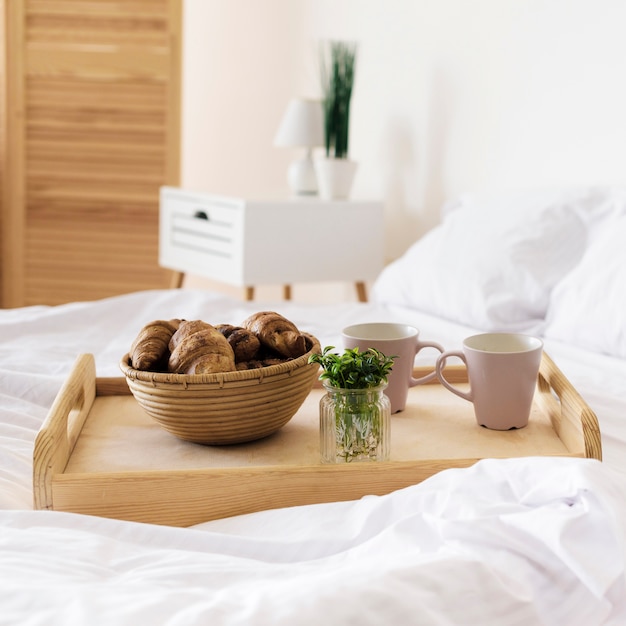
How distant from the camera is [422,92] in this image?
2.73 meters

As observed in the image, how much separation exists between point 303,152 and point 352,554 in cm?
294

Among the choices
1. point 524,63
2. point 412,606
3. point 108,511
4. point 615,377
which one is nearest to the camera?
point 412,606

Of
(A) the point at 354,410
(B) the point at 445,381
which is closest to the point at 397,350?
(B) the point at 445,381

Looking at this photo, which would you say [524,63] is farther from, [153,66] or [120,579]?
[120,579]

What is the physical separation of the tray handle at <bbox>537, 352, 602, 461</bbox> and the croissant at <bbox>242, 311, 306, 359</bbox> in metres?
0.29

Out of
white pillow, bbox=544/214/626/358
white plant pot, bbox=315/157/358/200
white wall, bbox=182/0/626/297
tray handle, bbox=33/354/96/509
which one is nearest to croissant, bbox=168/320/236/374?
tray handle, bbox=33/354/96/509

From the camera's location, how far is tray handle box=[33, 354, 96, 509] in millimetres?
840

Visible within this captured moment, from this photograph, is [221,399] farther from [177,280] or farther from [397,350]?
[177,280]

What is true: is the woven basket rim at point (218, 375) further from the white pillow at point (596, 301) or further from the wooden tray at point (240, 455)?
the white pillow at point (596, 301)

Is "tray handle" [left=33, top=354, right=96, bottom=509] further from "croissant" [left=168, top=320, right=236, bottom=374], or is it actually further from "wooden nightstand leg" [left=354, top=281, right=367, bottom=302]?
"wooden nightstand leg" [left=354, top=281, right=367, bottom=302]

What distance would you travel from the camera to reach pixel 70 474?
0.85 metres

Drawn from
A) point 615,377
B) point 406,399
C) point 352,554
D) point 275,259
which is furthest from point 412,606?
point 275,259

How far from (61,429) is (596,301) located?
3.11 ft

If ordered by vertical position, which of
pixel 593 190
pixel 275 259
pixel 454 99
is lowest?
pixel 275 259
